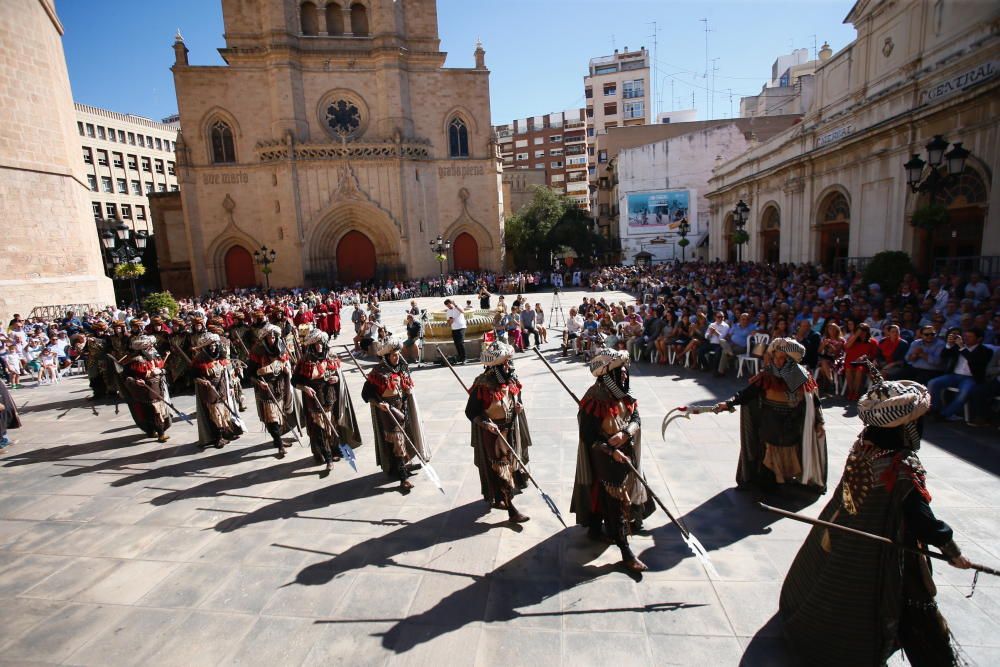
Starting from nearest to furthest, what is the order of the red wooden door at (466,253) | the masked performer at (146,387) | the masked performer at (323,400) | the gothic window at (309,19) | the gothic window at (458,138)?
the masked performer at (323,400), the masked performer at (146,387), the gothic window at (309,19), the gothic window at (458,138), the red wooden door at (466,253)

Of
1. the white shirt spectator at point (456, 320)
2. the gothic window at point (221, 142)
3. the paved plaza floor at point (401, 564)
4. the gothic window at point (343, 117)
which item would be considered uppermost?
the gothic window at point (343, 117)

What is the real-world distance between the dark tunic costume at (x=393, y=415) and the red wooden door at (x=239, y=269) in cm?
3219

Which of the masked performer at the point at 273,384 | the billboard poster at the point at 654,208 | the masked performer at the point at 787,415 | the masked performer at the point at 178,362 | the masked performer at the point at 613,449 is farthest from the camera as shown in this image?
the billboard poster at the point at 654,208

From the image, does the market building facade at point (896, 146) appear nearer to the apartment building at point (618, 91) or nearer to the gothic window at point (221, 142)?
the gothic window at point (221, 142)

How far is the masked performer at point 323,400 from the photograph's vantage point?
645 cm

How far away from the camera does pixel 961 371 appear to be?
6.93 meters

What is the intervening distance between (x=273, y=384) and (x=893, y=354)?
927 cm

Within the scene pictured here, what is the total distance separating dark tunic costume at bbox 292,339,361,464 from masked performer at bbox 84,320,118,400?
613 centimetres

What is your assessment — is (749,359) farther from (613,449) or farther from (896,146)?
(896,146)

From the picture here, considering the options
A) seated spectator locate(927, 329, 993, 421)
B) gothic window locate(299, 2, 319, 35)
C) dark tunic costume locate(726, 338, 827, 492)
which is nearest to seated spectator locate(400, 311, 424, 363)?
dark tunic costume locate(726, 338, 827, 492)

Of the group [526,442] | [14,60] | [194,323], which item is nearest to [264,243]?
[14,60]

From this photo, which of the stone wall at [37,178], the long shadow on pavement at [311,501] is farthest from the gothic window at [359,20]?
the long shadow on pavement at [311,501]

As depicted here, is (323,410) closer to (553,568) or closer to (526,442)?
(526,442)

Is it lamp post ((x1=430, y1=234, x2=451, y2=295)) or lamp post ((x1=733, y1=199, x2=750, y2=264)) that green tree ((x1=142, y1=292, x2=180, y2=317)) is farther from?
lamp post ((x1=733, y1=199, x2=750, y2=264))
